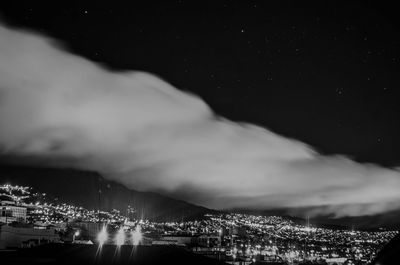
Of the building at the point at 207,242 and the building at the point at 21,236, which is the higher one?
the building at the point at 21,236

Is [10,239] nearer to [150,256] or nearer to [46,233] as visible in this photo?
[46,233]

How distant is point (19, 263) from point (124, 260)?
4827 mm

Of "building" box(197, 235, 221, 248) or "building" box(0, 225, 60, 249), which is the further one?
"building" box(197, 235, 221, 248)

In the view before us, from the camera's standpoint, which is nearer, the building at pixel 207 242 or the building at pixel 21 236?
the building at pixel 21 236

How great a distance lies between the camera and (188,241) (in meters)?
91.3

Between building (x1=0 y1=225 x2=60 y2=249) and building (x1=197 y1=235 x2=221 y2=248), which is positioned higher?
building (x1=0 y1=225 x2=60 y2=249)

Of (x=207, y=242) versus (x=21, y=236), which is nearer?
(x=21, y=236)

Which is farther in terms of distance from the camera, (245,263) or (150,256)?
(245,263)

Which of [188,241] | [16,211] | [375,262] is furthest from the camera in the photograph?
[16,211]

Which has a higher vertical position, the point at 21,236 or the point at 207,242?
the point at 21,236

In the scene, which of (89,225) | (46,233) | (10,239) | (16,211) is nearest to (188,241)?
(89,225)

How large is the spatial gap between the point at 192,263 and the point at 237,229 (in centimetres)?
15477

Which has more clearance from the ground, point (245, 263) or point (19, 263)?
point (19, 263)

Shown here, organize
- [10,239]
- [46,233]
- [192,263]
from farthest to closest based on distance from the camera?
[46,233] < [10,239] < [192,263]
